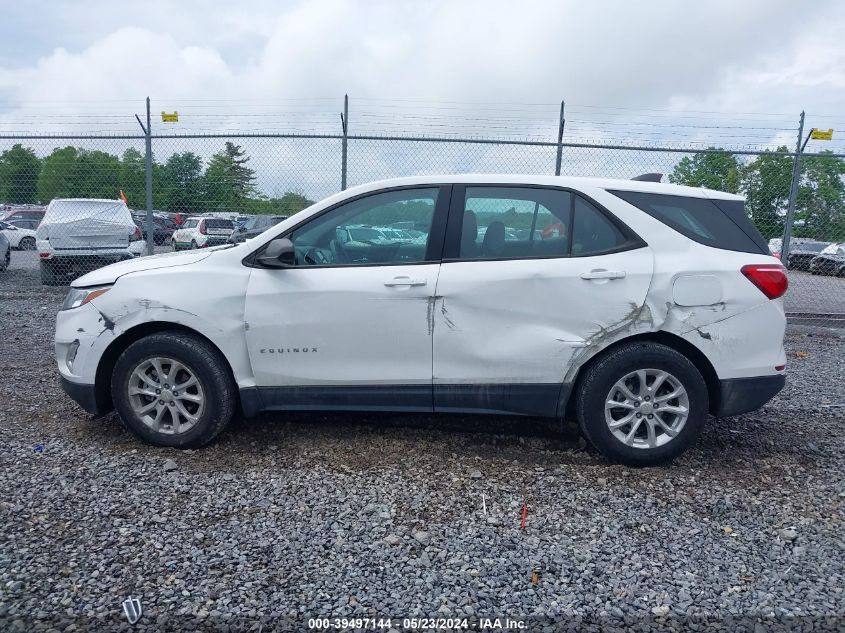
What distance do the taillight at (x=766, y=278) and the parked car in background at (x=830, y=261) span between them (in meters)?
7.44

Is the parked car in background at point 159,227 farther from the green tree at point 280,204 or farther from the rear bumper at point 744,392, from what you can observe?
the rear bumper at point 744,392

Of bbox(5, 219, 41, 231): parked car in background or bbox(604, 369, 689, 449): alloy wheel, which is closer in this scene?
bbox(604, 369, 689, 449): alloy wheel

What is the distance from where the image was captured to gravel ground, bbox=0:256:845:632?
102 inches

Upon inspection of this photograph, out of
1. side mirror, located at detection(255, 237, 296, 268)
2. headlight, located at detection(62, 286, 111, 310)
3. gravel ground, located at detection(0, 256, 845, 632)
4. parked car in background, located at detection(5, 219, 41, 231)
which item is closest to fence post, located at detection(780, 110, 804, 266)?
gravel ground, located at detection(0, 256, 845, 632)

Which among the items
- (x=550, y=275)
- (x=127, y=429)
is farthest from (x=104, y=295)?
(x=550, y=275)

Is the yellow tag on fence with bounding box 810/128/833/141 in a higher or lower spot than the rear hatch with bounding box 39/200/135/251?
higher

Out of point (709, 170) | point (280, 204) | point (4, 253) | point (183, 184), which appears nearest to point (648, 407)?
point (709, 170)

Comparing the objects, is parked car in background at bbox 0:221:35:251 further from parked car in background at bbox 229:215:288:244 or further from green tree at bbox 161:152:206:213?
green tree at bbox 161:152:206:213

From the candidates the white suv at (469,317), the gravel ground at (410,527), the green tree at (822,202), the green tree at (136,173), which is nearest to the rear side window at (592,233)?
the white suv at (469,317)

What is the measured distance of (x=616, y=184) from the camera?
4039 mm

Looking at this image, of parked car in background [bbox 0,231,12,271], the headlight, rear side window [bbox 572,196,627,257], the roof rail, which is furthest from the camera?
parked car in background [bbox 0,231,12,271]

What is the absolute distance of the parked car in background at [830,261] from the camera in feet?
33.5

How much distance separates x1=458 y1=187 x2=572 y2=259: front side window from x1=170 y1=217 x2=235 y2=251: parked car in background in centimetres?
839

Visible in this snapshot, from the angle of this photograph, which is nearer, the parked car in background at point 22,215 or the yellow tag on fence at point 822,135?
the yellow tag on fence at point 822,135
